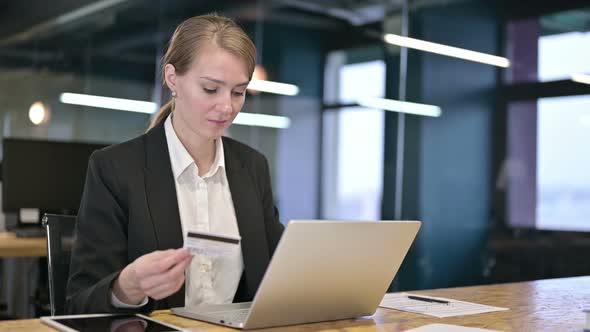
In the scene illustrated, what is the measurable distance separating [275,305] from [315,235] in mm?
163

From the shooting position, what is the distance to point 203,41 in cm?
178

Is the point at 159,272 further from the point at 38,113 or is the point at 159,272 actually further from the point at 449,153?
the point at 38,113

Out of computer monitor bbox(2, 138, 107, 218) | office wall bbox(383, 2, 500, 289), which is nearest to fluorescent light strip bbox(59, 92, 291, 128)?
office wall bbox(383, 2, 500, 289)

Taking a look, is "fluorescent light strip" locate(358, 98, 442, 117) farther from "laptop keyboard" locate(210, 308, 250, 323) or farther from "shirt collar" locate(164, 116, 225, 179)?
"laptop keyboard" locate(210, 308, 250, 323)

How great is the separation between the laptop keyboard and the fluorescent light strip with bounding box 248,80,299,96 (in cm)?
442

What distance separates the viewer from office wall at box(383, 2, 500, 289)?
5090 mm

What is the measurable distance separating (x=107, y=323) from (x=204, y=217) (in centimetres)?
47

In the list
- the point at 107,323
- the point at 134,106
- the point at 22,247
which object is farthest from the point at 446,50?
the point at 107,323

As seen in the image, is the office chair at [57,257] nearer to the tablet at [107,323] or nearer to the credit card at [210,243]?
the tablet at [107,323]

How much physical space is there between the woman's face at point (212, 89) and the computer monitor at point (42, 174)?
7.22ft

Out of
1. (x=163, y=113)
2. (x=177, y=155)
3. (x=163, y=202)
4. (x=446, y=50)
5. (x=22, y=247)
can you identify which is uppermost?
(x=446, y=50)

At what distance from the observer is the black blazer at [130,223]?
1.60 m

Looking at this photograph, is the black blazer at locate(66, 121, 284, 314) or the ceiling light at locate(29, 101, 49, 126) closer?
the black blazer at locate(66, 121, 284, 314)

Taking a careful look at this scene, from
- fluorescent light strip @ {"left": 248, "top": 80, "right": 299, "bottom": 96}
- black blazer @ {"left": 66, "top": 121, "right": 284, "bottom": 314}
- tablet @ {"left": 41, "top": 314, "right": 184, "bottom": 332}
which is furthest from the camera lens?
fluorescent light strip @ {"left": 248, "top": 80, "right": 299, "bottom": 96}
